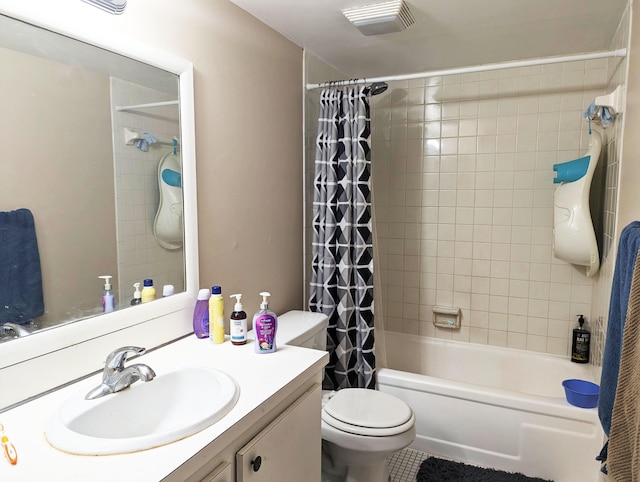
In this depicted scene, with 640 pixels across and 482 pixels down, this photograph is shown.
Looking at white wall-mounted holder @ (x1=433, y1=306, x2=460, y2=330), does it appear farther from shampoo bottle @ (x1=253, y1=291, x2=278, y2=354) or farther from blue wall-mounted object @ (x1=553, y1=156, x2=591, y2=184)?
shampoo bottle @ (x1=253, y1=291, x2=278, y2=354)

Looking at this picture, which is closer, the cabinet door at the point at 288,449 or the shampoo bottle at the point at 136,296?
the cabinet door at the point at 288,449

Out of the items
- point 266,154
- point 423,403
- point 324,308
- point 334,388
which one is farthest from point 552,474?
point 266,154

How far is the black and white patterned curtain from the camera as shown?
91.9 inches

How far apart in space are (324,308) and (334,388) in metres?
0.45

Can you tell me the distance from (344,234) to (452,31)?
1.13 meters

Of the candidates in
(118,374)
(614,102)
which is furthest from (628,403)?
(614,102)

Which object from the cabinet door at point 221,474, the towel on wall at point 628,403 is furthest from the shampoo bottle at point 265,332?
the towel on wall at point 628,403

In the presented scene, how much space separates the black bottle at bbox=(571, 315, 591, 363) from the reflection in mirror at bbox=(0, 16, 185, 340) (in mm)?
2279

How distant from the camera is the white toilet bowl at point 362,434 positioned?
181 centimetres

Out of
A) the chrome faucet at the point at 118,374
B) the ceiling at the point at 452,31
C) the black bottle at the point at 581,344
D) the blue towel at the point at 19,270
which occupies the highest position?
the ceiling at the point at 452,31

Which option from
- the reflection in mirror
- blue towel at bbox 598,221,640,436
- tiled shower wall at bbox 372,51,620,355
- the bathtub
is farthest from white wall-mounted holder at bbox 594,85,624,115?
the reflection in mirror

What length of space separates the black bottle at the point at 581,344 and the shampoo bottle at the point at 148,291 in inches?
93.7

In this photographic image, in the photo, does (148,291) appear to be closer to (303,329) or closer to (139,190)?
(139,190)

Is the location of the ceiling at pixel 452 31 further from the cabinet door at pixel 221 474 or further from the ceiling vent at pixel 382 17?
the cabinet door at pixel 221 474
